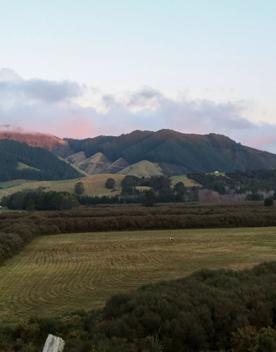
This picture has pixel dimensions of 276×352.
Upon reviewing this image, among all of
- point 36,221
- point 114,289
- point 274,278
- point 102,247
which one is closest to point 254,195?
point 36,221

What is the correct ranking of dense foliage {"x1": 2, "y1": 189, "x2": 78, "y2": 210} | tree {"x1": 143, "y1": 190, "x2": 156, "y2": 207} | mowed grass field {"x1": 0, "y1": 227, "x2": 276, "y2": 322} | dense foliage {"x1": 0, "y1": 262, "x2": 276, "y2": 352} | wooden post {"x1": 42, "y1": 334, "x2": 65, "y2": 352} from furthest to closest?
tree {"x1": 143, "y1": 190, "x2": 156, "y2": 207} < dense foliage {"x1": 2, "y1": 189, "x2": 78, "y2": 210} < mowed grass field {"x1": 0, "y1": 227, "x2": 276, "y2": 322} < dense foliage {"x1": 0, "y1": 262, "x2": 276, "y2": 352} < wooden post {"x1": 42, "y1": 334, "x2": 65, "y2": 352}

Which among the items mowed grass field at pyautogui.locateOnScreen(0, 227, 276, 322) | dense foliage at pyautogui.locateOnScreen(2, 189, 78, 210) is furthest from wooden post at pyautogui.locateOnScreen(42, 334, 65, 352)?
dense foliage at pyautogui.locateOnScreen(2, 189, 78, 210)

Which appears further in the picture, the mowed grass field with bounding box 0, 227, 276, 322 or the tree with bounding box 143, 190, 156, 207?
the tree with bounding box 143, 190, 156, 207

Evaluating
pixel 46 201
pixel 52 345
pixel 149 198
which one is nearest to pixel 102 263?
pixel 52 345

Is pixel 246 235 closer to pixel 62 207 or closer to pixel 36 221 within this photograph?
pixel 36 221

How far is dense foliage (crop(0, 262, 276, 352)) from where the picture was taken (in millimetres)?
13234

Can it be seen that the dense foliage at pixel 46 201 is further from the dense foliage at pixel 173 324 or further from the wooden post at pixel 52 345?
the wooden post at pixel 52 345

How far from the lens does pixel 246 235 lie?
74.6 metres

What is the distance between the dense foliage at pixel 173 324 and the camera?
1323 cm

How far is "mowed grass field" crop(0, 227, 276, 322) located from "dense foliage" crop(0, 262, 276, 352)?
26.8 ft

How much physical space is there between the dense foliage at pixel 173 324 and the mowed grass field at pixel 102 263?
8164mm

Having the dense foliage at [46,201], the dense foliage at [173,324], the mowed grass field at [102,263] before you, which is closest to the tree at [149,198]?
the dense foliage at [46,201]

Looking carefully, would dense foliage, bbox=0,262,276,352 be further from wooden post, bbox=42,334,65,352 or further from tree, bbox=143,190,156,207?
tree, bbox=143,190,156,207

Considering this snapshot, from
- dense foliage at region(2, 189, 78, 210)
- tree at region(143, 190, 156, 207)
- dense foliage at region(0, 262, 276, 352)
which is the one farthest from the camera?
tree at region(143, 190, 156, 207)
